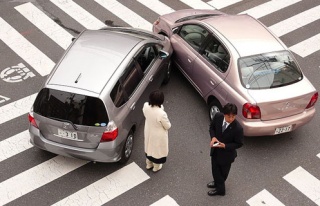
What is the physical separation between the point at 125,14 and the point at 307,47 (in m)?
4.88

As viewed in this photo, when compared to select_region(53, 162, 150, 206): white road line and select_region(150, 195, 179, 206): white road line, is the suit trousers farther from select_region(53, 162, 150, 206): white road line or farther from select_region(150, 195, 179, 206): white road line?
select_region(53, 162, 150, 206): white road line

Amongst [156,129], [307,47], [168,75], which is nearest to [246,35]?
[168,75]

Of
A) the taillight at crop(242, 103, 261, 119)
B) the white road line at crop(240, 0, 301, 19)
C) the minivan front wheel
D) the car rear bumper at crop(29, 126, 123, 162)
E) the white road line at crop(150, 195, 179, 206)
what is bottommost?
the white road line at crop(150, 195, 179, 206)

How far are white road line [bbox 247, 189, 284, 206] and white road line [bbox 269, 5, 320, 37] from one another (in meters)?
5.69

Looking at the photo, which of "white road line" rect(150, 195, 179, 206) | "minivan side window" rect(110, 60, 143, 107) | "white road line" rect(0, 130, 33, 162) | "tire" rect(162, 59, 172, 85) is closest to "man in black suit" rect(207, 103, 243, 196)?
"white road line" rect(150, 195, 179, 206)

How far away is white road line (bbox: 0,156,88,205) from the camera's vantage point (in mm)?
7328

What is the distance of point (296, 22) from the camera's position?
12.5 m

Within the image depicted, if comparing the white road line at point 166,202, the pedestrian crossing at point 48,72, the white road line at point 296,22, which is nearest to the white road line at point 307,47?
the pedestrian crossing at point 48,72

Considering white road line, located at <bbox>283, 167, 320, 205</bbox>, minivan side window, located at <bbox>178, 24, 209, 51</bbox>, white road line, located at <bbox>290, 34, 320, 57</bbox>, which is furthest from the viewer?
white road line, located at <bbox>290, 34, 320, 57</bbox>

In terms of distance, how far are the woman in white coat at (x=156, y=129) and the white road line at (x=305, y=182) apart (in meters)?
2.21

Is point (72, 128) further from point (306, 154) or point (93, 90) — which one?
point (306, 154)

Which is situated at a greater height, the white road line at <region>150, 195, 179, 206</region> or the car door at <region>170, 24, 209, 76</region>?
the car door at <region>170, 24, 209, 76</region>

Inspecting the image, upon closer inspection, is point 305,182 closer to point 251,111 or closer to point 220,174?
point 251,111

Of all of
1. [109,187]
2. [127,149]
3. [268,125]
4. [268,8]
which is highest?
[268,8]
